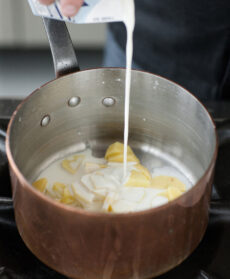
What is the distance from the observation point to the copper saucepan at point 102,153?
1.51 feet

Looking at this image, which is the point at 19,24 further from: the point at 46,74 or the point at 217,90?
the point at 217,90

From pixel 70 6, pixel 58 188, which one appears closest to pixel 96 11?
pixel 70 6

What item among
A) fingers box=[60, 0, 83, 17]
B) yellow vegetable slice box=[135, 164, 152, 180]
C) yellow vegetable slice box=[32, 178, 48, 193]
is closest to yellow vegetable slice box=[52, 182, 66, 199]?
yellow vegetable slice box=[32, 178, 48, 193]

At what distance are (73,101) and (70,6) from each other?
0.53 ft

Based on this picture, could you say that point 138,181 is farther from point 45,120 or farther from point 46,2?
point 46,2

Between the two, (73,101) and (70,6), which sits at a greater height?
(70,6)

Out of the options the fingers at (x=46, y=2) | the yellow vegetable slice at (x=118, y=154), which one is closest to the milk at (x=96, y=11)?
the fingers at (x=46, y=2)

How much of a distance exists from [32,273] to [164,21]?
641mm

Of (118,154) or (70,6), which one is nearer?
(70,6)

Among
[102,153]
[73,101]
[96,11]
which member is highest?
[96,11]

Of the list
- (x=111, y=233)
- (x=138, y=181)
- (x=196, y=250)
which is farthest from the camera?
(x=138, y=181)

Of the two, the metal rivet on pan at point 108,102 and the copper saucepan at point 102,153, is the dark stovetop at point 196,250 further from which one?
the metal rivet on pan at point 108,102

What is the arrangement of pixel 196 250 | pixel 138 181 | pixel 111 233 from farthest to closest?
pixel 138 181 → pixel 196 250 → pixel 111 233

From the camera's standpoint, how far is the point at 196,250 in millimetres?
571
